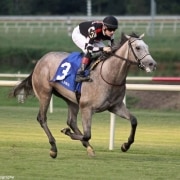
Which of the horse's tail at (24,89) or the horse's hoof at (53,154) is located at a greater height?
the horse's tail at (24,89)

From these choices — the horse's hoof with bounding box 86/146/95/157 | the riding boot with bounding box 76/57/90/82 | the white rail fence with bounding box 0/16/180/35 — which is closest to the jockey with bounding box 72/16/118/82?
the riding boot with bounding box 76/57/90/82

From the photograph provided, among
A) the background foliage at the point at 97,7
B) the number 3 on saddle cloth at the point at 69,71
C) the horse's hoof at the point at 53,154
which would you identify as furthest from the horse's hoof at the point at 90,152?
the background foliage at the point at 97,7

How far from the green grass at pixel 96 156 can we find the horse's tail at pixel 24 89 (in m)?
0.71

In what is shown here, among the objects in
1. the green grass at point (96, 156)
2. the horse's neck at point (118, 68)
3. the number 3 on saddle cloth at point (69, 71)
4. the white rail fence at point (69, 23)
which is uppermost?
the horse's neck at point (118, 68)

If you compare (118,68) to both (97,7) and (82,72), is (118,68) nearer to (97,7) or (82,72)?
(82,72)

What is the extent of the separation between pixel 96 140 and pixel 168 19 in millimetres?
27955

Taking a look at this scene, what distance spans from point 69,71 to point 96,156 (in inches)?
45.1

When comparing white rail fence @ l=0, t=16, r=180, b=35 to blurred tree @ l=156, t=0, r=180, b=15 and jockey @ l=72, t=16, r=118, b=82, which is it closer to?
blurred tree @ l=156, t=0, r=180, b=15

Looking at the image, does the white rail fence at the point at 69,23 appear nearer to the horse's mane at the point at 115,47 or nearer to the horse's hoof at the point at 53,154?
the horse's mane at the point at 115,47

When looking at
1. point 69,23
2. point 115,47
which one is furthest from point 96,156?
point 69,23

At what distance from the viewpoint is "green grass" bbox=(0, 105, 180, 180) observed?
9.35m

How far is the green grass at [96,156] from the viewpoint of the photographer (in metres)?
9.35

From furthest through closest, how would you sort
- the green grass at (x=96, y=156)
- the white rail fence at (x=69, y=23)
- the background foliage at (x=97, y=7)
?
the background foliage at (x=97, y=7) → the white rail fence at (x=69, y=23) → the green grass at (x=96, y=156)

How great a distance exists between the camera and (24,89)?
1235cm
